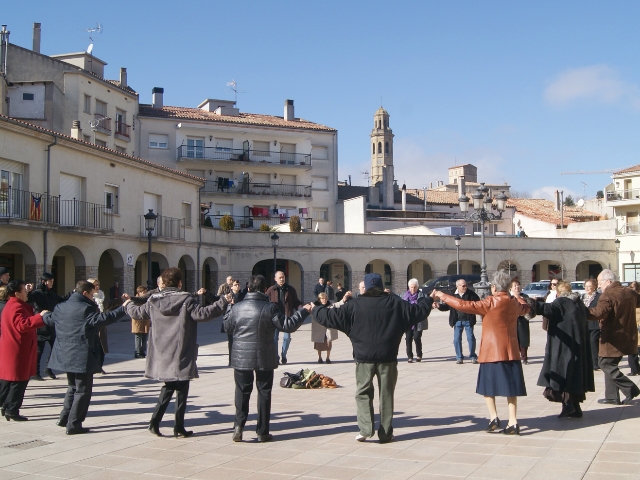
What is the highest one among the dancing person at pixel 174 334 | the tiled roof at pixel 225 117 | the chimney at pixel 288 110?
the chimney at pixel 288 110

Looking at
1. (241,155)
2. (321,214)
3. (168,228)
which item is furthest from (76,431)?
(321,214)

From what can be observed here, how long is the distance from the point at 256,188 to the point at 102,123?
11.9 meters

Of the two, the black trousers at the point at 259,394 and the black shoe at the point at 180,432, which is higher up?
the black trousers at the point at 259,394

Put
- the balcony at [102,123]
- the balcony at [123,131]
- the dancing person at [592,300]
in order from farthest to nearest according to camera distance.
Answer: the balcony at [123,131] < the balcony at [102,123] < the dancing person at [592,300]

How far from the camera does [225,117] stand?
51094 mm

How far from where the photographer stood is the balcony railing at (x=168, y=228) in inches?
1254

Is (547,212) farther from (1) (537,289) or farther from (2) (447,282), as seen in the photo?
(2) (447,282)

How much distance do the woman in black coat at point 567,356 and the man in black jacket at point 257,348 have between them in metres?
3.05

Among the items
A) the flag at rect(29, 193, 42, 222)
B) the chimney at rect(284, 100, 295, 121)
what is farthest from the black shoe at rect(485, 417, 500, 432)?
the chimney at rect(284, 100, 295, 121)

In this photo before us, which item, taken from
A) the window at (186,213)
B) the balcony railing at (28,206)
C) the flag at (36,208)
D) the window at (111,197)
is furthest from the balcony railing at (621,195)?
the flag at (36,208)

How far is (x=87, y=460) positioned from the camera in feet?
23.2

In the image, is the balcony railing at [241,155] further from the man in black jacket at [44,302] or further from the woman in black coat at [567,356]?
the woman in black coat at [567,356]

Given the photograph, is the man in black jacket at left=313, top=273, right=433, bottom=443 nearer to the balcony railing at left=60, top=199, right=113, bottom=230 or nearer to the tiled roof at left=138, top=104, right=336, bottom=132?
the balcony railing at left=60, top=199, right=113, bottom=230

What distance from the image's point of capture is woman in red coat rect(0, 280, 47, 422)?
8883 mm
